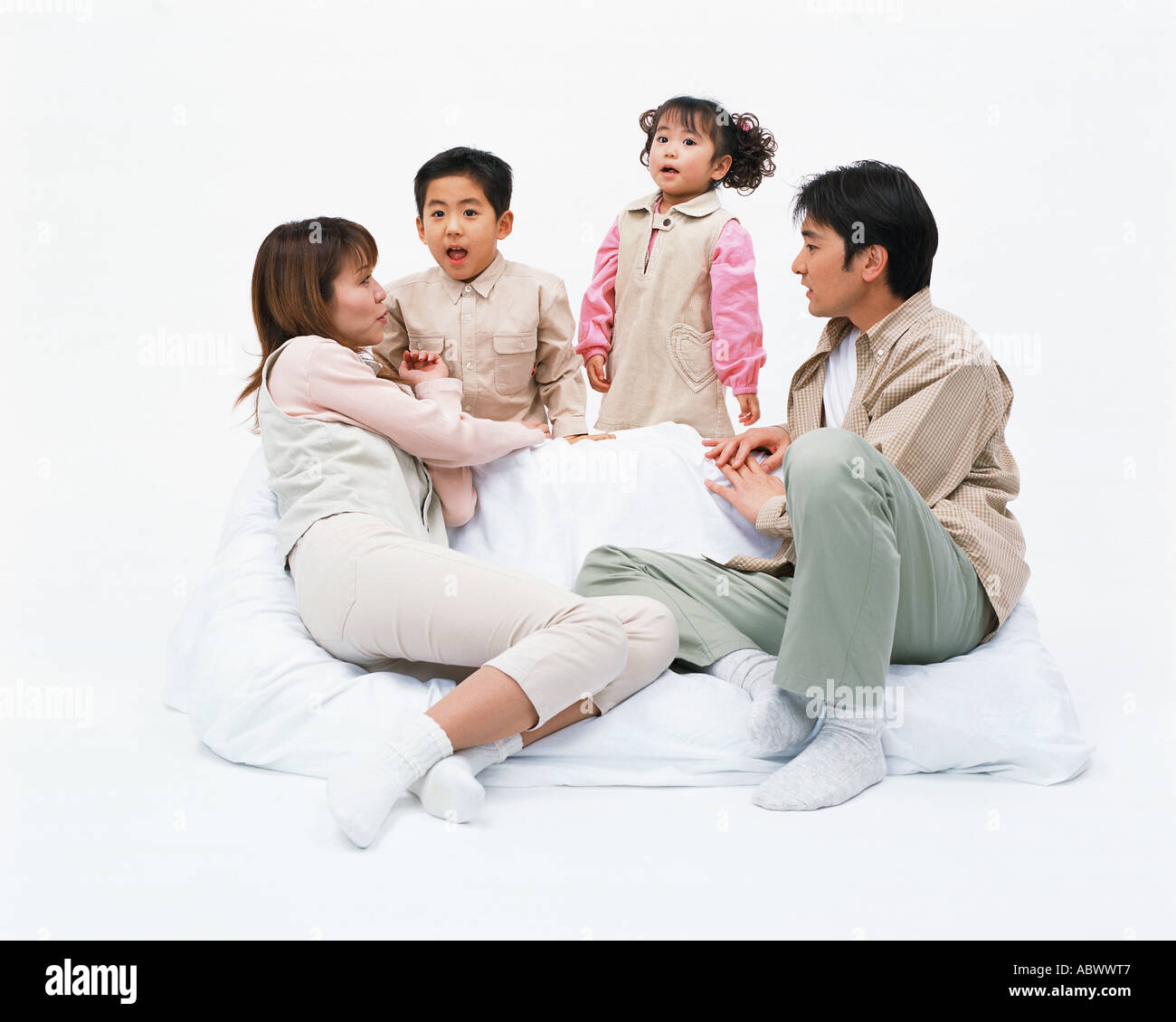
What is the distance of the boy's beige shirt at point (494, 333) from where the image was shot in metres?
3.37

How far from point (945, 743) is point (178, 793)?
1.46 meters

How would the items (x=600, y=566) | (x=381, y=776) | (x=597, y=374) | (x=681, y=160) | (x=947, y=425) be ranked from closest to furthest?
(x=381, y=776) → (x=947, y=425) → (x=600, y=566) → (x=681, y=160) → (x=597, y=374)

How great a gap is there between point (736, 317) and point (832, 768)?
1429 millimetres

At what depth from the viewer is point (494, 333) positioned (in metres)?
3.36

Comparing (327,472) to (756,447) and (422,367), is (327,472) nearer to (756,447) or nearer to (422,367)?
(422,367)

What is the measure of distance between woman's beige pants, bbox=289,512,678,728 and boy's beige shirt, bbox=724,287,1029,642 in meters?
0.52

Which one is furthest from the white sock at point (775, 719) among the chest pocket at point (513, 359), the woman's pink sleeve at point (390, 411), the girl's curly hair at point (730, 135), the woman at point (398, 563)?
the girl's curly hair at point (730, 135)

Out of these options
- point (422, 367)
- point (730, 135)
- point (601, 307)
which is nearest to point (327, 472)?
point (422, 367)

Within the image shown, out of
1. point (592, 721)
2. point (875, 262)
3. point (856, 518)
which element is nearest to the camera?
point (856, 518)

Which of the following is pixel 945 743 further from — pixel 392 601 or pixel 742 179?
pixel 742 179

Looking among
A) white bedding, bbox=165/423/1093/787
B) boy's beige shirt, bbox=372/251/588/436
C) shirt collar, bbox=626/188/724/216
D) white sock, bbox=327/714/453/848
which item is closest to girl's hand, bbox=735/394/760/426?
boy's beige shirt, bbox=372/251/588/436

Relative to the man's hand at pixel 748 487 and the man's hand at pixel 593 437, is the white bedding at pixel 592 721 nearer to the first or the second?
the man's hand at pixel 748 487

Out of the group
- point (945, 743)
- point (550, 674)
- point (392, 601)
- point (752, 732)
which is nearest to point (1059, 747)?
point (945, 743)

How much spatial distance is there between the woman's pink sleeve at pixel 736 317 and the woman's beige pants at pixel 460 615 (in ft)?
3.45
